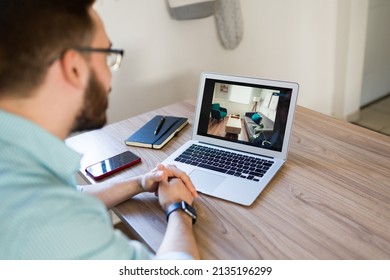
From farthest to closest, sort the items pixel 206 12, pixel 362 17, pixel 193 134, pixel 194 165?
pixel 362 17
pixel 206 12
pixel 193 134
pixel 194 165

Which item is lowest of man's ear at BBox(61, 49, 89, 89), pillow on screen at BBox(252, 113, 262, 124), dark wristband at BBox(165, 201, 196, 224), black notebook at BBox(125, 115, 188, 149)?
dark wristband at BBox(165, 201, 196, 224)

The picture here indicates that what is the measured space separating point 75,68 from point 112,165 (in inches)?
19.2

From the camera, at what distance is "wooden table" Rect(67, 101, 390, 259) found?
2.35 ft

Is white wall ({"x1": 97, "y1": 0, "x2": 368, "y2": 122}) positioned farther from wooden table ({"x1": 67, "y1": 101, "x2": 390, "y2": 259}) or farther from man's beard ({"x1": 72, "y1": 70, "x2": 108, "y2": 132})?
man's beard ({"x1": 72, "y1": 70, "x2": 108, "y2": 132})

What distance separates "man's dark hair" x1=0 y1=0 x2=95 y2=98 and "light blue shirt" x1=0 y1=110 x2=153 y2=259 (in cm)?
7

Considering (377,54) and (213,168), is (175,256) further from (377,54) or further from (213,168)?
(377,54)

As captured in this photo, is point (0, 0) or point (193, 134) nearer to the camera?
point (0, 0)

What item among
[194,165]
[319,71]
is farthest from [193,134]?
[319,71]

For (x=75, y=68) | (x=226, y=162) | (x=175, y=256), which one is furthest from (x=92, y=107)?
(x=226, y=162)

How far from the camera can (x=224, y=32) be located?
68.2 inches

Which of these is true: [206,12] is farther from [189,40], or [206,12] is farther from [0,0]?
[0,0]

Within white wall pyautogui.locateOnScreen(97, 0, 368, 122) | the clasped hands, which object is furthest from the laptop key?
white wall pyautogui.locateOnScreen(97, 0, 368, 122)

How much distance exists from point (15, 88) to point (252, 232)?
0.57m

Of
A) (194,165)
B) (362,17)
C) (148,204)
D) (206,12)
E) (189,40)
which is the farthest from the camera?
(362,17)
